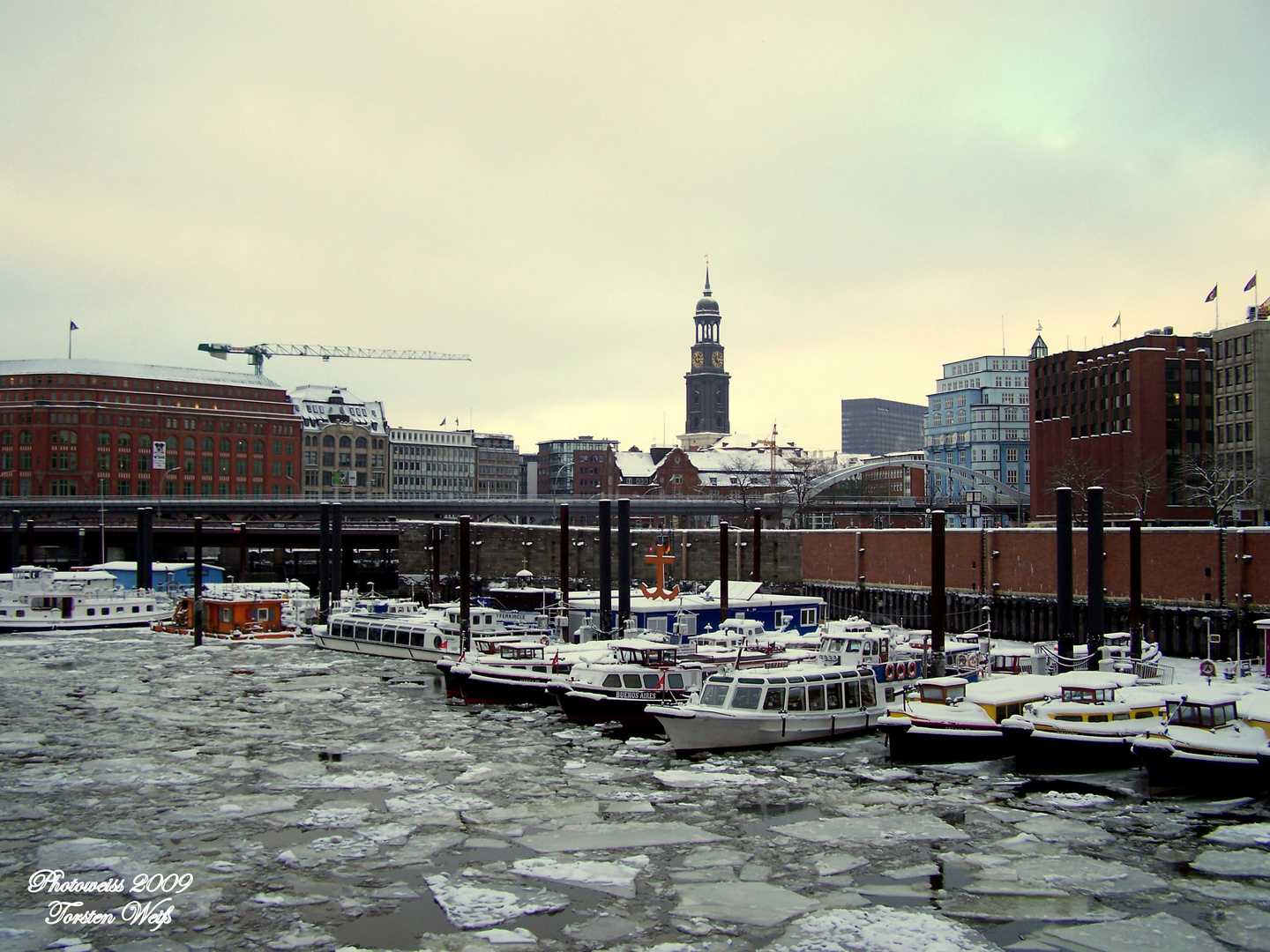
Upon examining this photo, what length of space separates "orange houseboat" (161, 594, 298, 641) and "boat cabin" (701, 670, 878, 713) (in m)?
46.0

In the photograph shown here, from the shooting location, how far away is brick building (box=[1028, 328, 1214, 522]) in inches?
4163

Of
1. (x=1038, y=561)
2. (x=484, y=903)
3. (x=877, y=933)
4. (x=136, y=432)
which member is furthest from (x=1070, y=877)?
(x=136, y=432)

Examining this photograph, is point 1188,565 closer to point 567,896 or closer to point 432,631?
point 432,631

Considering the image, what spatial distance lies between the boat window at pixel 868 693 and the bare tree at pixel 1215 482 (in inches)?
1862

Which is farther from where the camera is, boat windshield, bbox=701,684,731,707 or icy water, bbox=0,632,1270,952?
boat windshield, bbox=701,684,731,707

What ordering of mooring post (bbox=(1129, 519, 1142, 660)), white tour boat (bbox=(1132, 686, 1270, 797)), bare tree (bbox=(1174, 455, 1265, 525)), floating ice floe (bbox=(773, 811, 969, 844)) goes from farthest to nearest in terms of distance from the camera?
bare tree (bbox=(1174, 455, 1265, 525)) → mooring post (bbox=(1129, 519, 1142, 660)) → white tour boat (bbox=(1132, 686, 1270, 797)) → floating ice floe (bbox=(773, 811, 969, 844))

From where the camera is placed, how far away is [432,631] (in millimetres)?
61094

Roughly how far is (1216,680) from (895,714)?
1500cm

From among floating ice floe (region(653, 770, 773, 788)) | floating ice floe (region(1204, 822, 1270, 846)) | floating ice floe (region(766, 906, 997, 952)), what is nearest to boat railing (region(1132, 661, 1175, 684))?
floating ice floe (region(1204, 822, 1270, 846))

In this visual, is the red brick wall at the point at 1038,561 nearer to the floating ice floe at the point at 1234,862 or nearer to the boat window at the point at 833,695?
the boat window at the point at 833,695

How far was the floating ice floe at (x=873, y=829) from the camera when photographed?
84.2 ft

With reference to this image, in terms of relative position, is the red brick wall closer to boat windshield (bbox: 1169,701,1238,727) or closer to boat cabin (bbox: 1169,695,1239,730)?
boat cabin (bbox: 1169,695,1239,730)

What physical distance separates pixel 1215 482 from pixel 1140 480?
51.9ft

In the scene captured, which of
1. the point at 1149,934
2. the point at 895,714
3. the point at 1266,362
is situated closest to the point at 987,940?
the point at 1149,934
